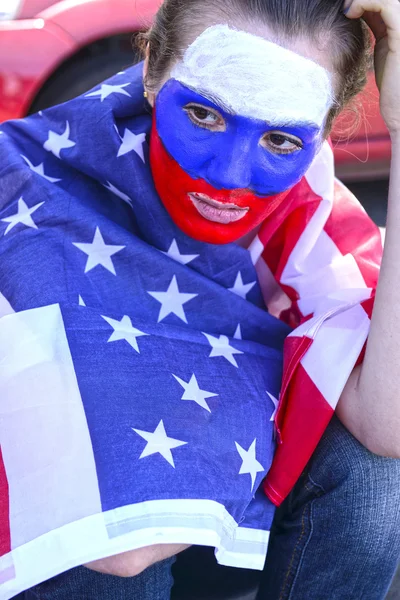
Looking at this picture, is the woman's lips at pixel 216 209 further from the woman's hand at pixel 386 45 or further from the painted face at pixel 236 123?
the woman's hand at pixel 386 45

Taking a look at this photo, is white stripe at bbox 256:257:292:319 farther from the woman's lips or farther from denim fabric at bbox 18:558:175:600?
denim fabric at bbox 18:558:175:600

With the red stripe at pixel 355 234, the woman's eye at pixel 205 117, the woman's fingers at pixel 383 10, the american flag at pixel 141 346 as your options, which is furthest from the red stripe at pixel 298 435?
the woman's fingers at pixel 383 10

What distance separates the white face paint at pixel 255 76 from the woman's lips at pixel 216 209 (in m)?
0.17

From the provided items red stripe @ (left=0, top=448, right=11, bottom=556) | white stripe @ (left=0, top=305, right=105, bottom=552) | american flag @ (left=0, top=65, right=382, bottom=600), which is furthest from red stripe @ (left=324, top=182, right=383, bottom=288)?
red stripe @ (left=0, top=448, right=11, bottom=556)

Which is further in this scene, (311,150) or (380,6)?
(311,150)

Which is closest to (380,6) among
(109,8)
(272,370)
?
(272,370)

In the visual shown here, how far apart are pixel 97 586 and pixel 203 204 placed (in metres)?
0.69

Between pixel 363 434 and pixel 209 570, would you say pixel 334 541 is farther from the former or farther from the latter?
pixel 209 570

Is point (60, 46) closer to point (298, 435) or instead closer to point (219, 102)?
point (219, 102)

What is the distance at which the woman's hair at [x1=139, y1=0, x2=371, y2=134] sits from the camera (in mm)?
1203

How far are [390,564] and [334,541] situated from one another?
12cm

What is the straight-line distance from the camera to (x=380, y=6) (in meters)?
1.17

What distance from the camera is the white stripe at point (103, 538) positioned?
1.05m

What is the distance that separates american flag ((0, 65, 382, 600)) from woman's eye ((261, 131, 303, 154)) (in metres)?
0.25
